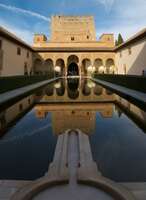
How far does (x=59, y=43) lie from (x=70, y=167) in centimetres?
4025

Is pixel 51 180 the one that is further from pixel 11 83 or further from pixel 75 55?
pixel 75 55

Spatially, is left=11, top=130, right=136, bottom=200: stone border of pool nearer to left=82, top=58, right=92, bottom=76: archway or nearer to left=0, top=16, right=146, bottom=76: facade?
left=0, top=16, right=146, bottom=76: facade

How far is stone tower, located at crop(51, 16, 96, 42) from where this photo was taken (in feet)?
167

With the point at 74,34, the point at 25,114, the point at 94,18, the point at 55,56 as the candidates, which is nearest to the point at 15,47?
the point at 55,56

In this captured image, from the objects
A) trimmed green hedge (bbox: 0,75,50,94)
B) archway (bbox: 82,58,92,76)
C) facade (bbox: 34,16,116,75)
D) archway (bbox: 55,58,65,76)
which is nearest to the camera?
trimmed green hedge (bbox: 0,75,50,94)

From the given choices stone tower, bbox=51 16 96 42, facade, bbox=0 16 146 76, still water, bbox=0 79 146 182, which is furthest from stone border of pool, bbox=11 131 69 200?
stone tower, bbox=51 16 96 42

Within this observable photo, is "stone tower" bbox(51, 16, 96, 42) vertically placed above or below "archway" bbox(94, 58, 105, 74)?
above

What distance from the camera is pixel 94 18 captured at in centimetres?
5275

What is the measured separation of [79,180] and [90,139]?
7.94 feet

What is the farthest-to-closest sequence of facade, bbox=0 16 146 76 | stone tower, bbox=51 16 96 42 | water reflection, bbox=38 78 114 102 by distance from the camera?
1. stone tower, bbox=51 16 96 42
2. facade, bbox=0 16 146 76
3. water reflection, bbox=38 78 114 102

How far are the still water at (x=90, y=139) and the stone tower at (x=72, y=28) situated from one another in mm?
43718

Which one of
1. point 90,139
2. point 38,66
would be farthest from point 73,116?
point 38,66

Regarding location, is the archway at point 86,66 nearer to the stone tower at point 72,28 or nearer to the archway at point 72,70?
the archway at point 72,70

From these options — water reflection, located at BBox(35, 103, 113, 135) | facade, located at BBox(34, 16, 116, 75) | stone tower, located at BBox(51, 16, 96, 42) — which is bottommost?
water reflection, located at BBox(35, 103, 113, 135)
